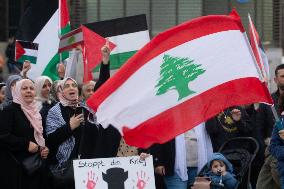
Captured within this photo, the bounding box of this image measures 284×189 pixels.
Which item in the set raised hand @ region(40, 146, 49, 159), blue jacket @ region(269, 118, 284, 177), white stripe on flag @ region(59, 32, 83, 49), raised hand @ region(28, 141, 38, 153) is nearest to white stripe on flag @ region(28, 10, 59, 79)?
white stripe on flag @ region(59, 32, 83, 49)

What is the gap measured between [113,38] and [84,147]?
2.21 meters

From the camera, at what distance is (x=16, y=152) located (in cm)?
955

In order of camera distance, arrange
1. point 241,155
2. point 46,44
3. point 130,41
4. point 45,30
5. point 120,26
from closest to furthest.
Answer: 1. point 241,155
2. point 130,41
3. point 120,26
4. point 46,44
5. point 45,30

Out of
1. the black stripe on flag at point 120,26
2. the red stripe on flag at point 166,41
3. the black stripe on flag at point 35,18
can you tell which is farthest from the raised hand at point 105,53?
the black stripe on flag at point 35,18

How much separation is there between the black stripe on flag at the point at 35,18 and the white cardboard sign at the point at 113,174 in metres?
5.00

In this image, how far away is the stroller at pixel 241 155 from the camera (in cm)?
1030

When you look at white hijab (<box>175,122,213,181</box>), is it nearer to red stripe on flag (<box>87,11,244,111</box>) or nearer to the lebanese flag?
the lebanese flag

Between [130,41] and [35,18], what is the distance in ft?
9.34

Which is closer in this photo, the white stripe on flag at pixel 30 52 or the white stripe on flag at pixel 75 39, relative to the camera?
the white stripe on flag at pixel 75 39

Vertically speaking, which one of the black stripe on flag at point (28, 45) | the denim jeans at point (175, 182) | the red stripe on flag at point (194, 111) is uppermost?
the black stripe on flag at point (28, 45)

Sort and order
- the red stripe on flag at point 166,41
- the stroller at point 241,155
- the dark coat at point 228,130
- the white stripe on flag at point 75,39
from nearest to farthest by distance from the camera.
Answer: the red stripe on flag at point 166,41 < the stroller at point 241,155 < the dark coat at point 228,130 < the white stripe on flag at point 75,39

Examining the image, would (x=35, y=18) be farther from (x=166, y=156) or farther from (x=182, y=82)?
(x=182, y=82)

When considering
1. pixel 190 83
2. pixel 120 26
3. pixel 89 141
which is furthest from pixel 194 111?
pixel 120 26

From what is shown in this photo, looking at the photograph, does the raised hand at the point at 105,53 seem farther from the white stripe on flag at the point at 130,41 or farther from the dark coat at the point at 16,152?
the white stripe on flag at the point at 130,41
